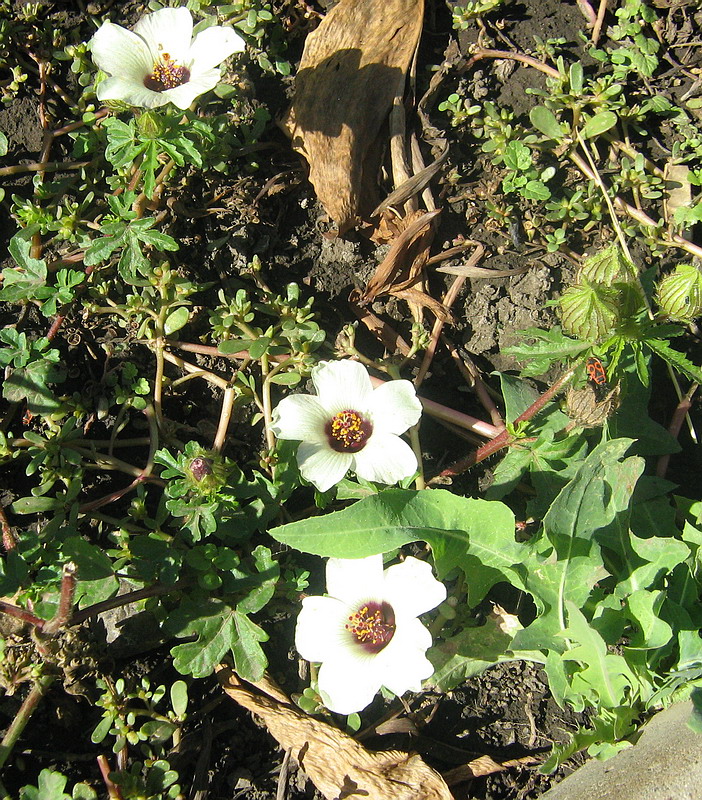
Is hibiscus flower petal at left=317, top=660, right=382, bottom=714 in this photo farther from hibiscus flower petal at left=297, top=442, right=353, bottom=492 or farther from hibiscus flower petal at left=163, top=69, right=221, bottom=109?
hibiscus flower petal at left=163, top=69, right=221, bottom=109

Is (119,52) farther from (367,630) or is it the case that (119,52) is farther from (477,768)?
(477,768)

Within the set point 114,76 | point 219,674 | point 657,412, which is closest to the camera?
point 114,76

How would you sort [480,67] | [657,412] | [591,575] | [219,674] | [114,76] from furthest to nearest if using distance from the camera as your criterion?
[480,67] → [657,412] → [219,674] → [114,76] → [591,575]

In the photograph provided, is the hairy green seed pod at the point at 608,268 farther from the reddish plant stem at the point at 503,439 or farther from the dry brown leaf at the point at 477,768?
the dry brown leaf at the point at 477,768

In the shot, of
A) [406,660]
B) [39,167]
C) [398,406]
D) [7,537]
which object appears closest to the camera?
[406,660]

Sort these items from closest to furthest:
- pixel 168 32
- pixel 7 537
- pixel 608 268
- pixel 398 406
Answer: pixel 608 268
pixel 398 406
pixel 7 537
pixel 168 32

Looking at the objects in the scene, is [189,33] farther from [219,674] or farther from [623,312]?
[219,674]

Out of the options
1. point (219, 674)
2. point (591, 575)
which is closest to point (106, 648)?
point (219, 674)

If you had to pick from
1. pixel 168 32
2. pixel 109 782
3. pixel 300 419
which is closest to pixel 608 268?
pixel 300 419
